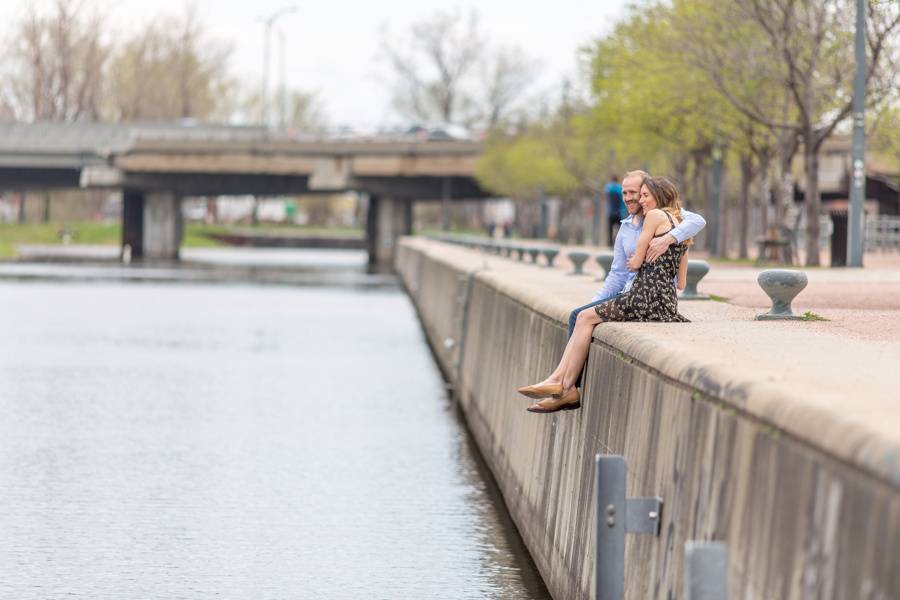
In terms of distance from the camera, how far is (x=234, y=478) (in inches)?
694

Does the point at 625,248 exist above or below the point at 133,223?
above

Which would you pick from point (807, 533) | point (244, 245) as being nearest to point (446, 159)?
point (244, 245)

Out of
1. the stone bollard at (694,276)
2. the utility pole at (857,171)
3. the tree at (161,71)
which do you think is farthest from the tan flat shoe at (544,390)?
the tree at (161,71)

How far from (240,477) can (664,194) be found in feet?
24.1

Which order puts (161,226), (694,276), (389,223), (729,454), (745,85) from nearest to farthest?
(729,454), (694,276), (745,85), (161,226), (389,223)

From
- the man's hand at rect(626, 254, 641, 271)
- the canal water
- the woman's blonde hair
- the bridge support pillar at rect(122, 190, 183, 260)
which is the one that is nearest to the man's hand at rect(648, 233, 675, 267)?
the man's hand at rect(626, 254, 641, 271)

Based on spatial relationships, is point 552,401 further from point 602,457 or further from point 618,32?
point 618,32

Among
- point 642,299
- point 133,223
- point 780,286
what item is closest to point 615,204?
point 780,286

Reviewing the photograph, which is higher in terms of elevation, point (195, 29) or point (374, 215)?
point (195, 29)

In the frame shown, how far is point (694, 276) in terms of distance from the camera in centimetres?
1827

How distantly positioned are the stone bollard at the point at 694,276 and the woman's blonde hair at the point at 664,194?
6.03 meters

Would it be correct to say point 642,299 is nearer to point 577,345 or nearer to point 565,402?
point 577,345

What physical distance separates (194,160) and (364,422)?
7468 centimetres

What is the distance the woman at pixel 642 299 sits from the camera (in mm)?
11133
